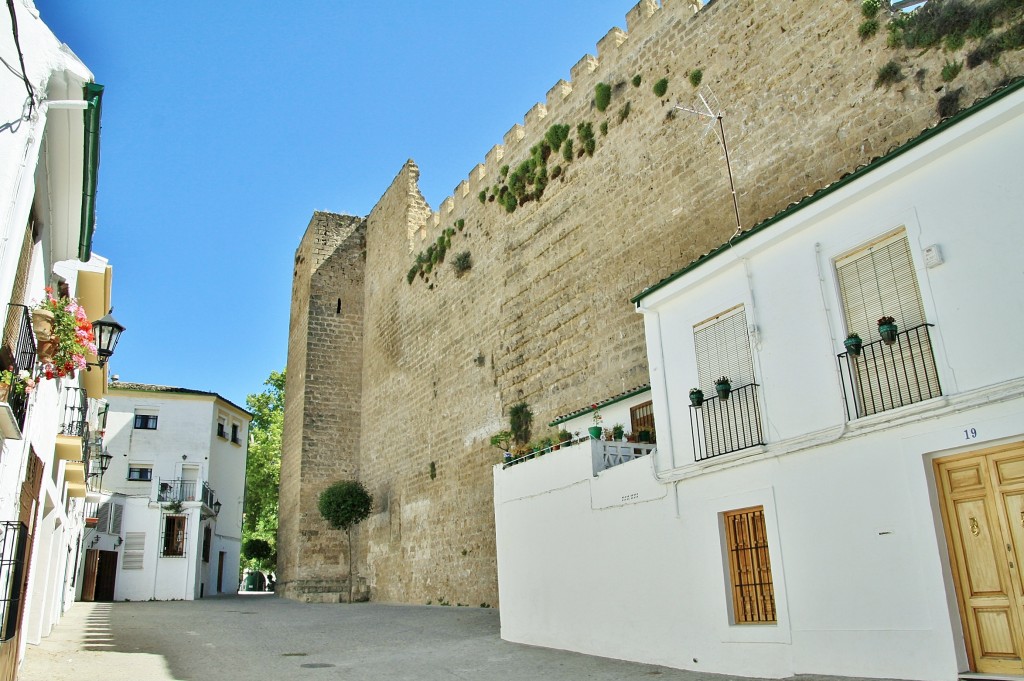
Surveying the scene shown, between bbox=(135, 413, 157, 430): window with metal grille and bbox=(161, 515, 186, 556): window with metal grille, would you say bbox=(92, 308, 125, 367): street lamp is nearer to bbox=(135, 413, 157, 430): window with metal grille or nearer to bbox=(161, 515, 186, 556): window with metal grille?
bbox=(161, 515, 186, 556): window with metal grille

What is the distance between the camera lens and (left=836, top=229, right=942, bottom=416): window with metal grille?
6148 mm

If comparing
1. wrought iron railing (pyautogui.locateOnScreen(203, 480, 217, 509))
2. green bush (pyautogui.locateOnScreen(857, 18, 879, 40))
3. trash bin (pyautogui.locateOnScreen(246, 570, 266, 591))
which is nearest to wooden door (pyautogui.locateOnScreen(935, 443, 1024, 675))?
green bush (pyautogui.locateOnScreen(857, 18, 879, 40))

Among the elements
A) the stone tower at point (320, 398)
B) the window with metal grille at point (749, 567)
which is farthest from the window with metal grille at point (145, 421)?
the window with metal grille at point (749, 567)

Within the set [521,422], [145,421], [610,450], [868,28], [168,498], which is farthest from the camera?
[145,421]

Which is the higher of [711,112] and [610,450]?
[711,112]

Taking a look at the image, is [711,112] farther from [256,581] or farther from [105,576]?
[256,581]

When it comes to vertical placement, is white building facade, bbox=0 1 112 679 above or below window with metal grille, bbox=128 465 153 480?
below

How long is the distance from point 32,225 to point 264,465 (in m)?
31.7

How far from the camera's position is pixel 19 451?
21.5 feet

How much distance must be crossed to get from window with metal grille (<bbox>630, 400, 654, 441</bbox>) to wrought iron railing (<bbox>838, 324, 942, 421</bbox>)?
12.8 feet

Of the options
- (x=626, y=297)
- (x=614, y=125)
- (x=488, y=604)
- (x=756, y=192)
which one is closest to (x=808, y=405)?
(x=756, y=192)

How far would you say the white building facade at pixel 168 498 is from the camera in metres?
22.7

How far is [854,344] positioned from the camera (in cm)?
646

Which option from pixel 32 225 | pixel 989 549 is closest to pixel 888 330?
pixel 989 549
